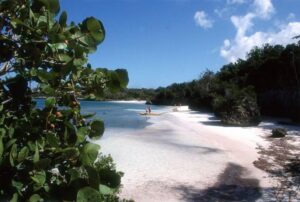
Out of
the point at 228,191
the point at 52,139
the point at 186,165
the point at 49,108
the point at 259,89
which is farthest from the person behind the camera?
the point at 259,89

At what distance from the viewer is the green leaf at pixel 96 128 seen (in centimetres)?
195

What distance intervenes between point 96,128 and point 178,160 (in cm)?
1441

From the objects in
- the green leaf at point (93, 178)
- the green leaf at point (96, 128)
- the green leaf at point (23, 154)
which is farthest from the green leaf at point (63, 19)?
the green leaf at point (93, 178)

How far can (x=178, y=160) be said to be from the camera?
52.7ft

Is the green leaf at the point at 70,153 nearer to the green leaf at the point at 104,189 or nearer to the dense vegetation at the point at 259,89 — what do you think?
the green leaf at the point at 104,189

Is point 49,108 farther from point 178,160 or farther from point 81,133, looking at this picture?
point 178,160

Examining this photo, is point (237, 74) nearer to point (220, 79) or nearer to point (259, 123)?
point (220, 79)

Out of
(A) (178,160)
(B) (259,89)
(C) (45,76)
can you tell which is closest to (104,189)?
(C) (45,76)

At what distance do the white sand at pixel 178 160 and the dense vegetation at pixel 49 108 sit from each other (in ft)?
28.5

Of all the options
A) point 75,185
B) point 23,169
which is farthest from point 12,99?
point 75,185

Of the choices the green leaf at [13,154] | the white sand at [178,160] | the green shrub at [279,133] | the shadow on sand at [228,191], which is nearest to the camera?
the green leaf at [13,154]

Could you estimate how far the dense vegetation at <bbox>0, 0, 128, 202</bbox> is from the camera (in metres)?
1.64

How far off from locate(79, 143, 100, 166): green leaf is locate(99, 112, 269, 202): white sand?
28.9ft

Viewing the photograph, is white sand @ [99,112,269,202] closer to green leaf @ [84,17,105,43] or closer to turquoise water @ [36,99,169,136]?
turquoise water @ [36,99,169,136]
